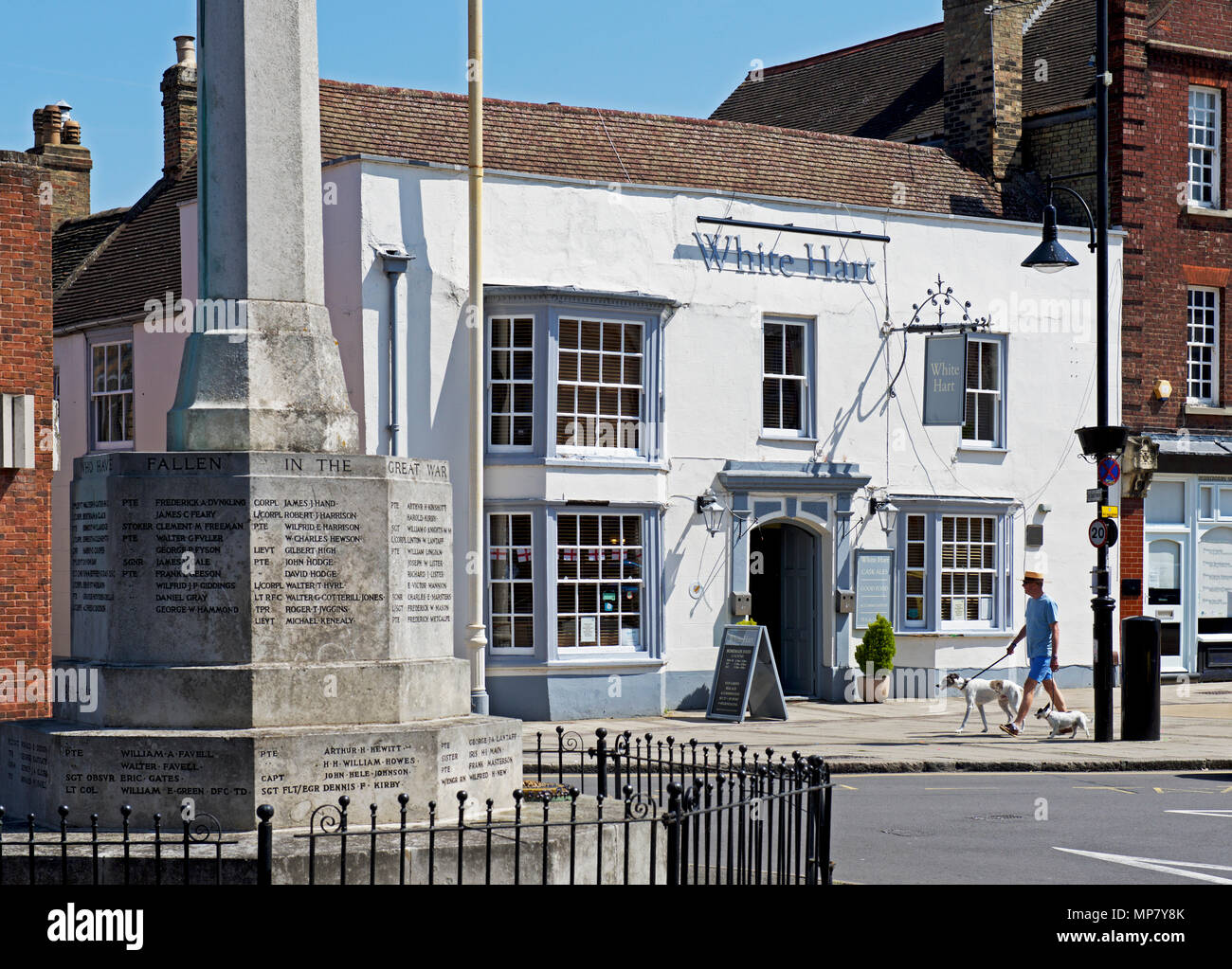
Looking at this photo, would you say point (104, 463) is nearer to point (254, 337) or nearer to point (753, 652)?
point (254, 337)

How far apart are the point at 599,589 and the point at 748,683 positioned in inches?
94.5

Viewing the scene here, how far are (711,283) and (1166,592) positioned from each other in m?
9.85

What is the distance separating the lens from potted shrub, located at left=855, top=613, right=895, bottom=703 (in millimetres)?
23359

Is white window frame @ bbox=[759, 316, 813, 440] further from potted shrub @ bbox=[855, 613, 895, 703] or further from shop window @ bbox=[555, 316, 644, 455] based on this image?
potted shrub @ bbox=[855, 613, 895, 703]

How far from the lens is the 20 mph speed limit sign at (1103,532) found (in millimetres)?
18656

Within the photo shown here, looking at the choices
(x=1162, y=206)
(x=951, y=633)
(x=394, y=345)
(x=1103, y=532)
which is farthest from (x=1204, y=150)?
(x=394, y=345)

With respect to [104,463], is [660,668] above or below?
below

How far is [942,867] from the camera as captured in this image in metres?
10.5

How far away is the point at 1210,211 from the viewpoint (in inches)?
1071

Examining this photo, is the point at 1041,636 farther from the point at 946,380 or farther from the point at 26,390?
the point at 26,390

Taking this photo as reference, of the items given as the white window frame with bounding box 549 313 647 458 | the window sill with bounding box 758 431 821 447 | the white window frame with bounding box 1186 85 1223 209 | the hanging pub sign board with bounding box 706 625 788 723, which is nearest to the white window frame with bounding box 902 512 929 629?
the window sill with bounding box 758 431 821 447

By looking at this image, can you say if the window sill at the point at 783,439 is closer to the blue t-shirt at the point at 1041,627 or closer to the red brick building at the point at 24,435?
the blue t-shirt at the point at 1041,627

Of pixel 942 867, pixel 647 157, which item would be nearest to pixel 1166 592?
pixel 647 157

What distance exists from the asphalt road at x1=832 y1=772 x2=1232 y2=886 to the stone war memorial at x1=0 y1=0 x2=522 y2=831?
3.24 m
